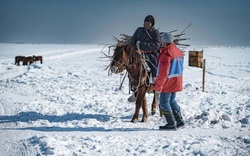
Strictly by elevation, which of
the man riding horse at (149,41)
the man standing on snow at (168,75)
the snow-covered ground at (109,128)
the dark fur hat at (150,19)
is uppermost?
the dark fur hat at (150,19)

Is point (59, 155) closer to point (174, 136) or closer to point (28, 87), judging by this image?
point (174, 136)

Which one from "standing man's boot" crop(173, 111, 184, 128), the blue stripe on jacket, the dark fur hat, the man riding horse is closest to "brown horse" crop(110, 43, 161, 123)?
the man riding horse

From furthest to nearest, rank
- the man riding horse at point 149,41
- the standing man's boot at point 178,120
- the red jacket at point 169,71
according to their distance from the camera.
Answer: the man riding horse at point 149,41, the standing man's boot at point 178,120, the red jacket at point 169,71

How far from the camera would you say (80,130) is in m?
6.55

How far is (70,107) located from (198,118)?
4.11 metres

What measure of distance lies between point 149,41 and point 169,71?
1.72 m

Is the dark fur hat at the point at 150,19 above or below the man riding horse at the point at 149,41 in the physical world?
above

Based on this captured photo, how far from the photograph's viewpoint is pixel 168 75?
6.05m

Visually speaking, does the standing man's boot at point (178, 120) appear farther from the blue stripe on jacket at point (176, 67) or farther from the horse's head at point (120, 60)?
the horse's head at point (120, 60)

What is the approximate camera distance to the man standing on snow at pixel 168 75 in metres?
5.98

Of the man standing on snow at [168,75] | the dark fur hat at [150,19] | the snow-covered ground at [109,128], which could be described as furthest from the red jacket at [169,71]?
the dark fur hat at [150,19]

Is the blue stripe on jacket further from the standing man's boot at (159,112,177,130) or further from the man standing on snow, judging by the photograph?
the standing man's boot at (159,112,177,130)

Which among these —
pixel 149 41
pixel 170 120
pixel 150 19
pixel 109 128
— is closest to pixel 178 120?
pixel 170 120

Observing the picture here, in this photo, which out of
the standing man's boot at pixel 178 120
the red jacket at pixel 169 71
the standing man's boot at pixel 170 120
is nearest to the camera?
the red jacket at pixel 169 71
